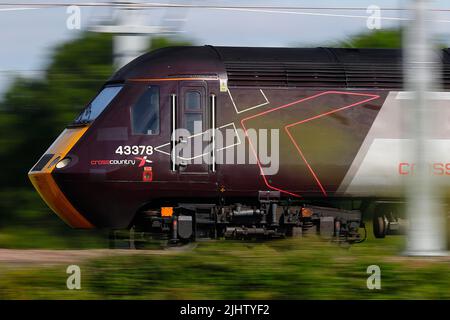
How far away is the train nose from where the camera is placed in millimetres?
15289

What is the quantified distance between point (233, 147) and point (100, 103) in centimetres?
245

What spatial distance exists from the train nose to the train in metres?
0.02

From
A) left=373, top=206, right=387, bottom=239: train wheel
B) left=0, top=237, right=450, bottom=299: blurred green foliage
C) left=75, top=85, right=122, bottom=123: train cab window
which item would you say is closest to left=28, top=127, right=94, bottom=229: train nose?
left=75, top=85, right=122, bottom=123: train cab window

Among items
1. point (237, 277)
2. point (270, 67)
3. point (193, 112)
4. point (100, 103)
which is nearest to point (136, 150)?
point (193, 112)

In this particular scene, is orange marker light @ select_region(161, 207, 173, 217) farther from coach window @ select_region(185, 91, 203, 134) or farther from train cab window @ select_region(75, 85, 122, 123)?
train cab window @ select_region(75, 85, 122, 123)

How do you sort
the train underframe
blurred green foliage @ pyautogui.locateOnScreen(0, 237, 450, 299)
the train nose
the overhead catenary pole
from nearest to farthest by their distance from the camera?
1. blurred green foliage @ pyautogui.locateOnScreen(0, 237, 450, 299)
2. the overhead catenary pole
3. the train nose
4. the train underframe

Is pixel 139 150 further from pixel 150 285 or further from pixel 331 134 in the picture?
pixel 150 285

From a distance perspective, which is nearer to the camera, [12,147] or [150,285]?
[150,285]

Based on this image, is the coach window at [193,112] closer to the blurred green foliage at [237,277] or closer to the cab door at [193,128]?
the cab door at [193,128]

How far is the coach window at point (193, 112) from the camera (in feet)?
49.5

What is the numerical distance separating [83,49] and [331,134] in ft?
48.5

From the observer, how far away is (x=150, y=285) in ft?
30.2

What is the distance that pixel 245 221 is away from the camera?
15594mm

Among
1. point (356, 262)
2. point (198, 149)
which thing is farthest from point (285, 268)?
point (198, 149)
